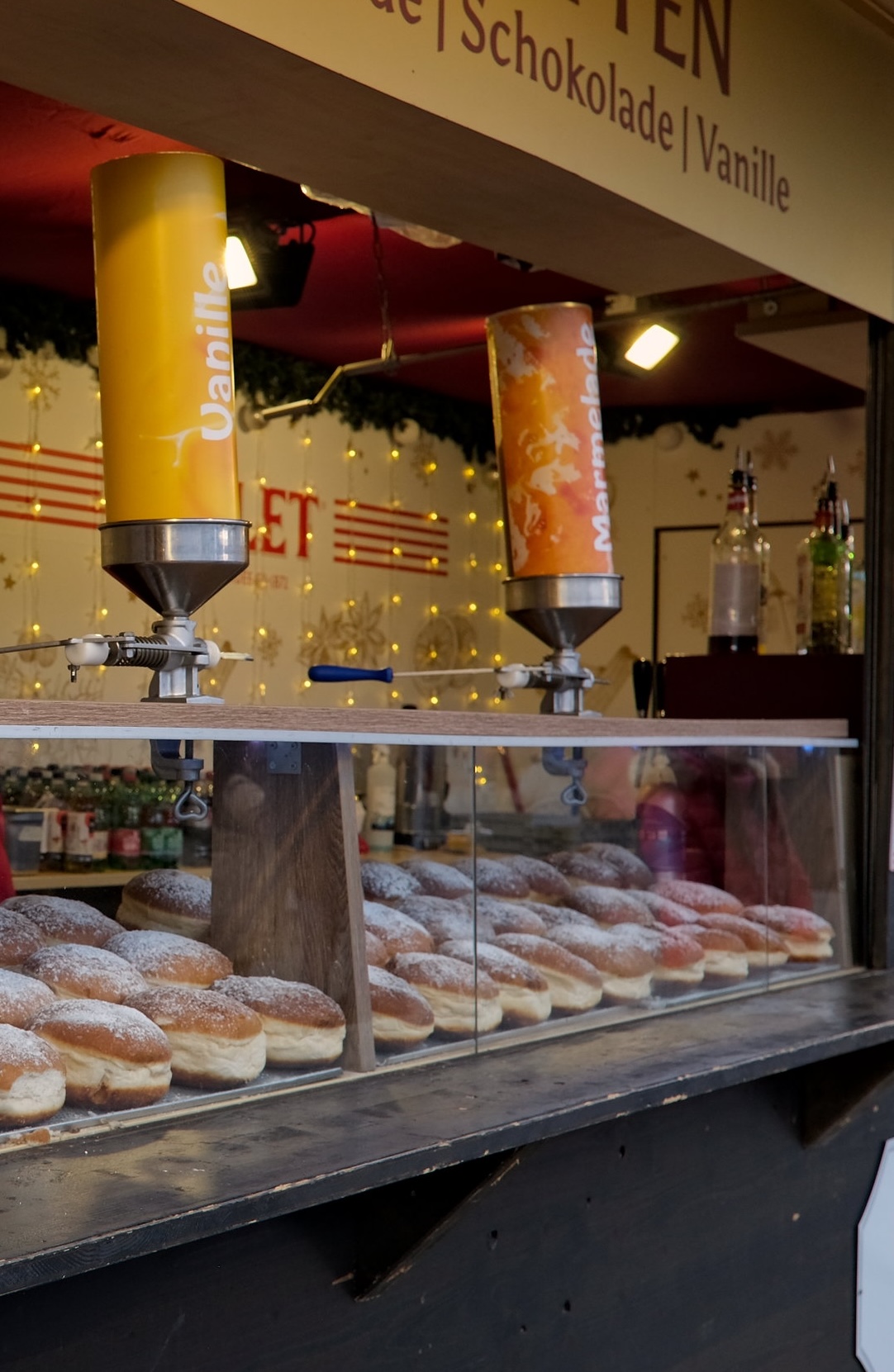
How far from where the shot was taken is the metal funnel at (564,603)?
2.07 m

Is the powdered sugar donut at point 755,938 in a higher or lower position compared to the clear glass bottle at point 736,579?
lower

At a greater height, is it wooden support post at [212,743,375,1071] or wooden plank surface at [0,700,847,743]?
wooden plank surface at [0,700,847,743]

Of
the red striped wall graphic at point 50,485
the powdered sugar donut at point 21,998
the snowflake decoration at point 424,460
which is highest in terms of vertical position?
the snowflake decoration at point 424,460

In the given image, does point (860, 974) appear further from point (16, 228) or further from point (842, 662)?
point (16, 228)

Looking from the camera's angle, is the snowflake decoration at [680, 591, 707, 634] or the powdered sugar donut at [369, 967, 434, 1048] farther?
Result: the snowflake decoration at [680, 591, 707, 634]

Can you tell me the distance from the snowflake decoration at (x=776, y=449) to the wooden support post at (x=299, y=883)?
231 inches

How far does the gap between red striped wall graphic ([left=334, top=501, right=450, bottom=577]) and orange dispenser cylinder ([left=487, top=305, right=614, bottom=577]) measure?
465cm

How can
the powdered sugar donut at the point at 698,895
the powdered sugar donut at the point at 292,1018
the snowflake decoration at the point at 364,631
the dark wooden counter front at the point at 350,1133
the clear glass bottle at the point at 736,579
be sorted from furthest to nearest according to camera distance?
the snowflake decoration at the point at 364,631 → the clear glass bottle at the point at 736,579 → the powdered sugar donut at the point at 698,895 → the powdered sugar donut at the point at 292,1018 → the dark wooden counter front at the point at 350,1133

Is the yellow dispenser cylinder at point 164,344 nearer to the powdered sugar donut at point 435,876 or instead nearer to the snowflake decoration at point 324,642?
the powdered sugar donut at point 435,876

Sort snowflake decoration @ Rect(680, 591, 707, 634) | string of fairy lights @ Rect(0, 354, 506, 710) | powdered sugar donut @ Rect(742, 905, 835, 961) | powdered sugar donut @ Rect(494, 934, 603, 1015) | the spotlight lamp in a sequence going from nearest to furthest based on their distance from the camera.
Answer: powdered sugar donut @ Rect(494, 934, 603, 1015)
powdered sugar donut @ Rect(742, 905, 835, 961)
the spotlight lamp
string of fairy lights @ Rect(0, 354, 506, 710)
snowflake decoration @ Rect(680, 591, 707, 634)

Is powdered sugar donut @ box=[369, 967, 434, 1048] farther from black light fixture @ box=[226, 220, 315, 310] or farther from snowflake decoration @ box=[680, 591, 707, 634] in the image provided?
snowflake decoration @ box=[680, 591, 707, 634]

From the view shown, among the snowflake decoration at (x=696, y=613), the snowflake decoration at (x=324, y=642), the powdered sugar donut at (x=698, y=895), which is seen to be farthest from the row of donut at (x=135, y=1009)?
the snowflake decoration at (x=696, y=613)

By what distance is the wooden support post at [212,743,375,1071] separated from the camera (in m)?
1.56

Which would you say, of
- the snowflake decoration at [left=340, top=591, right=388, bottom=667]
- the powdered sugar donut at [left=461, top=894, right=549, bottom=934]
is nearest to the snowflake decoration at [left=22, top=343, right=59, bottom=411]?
the snowflake decoration at [left=340, top=591, right=388, bottom=667]
